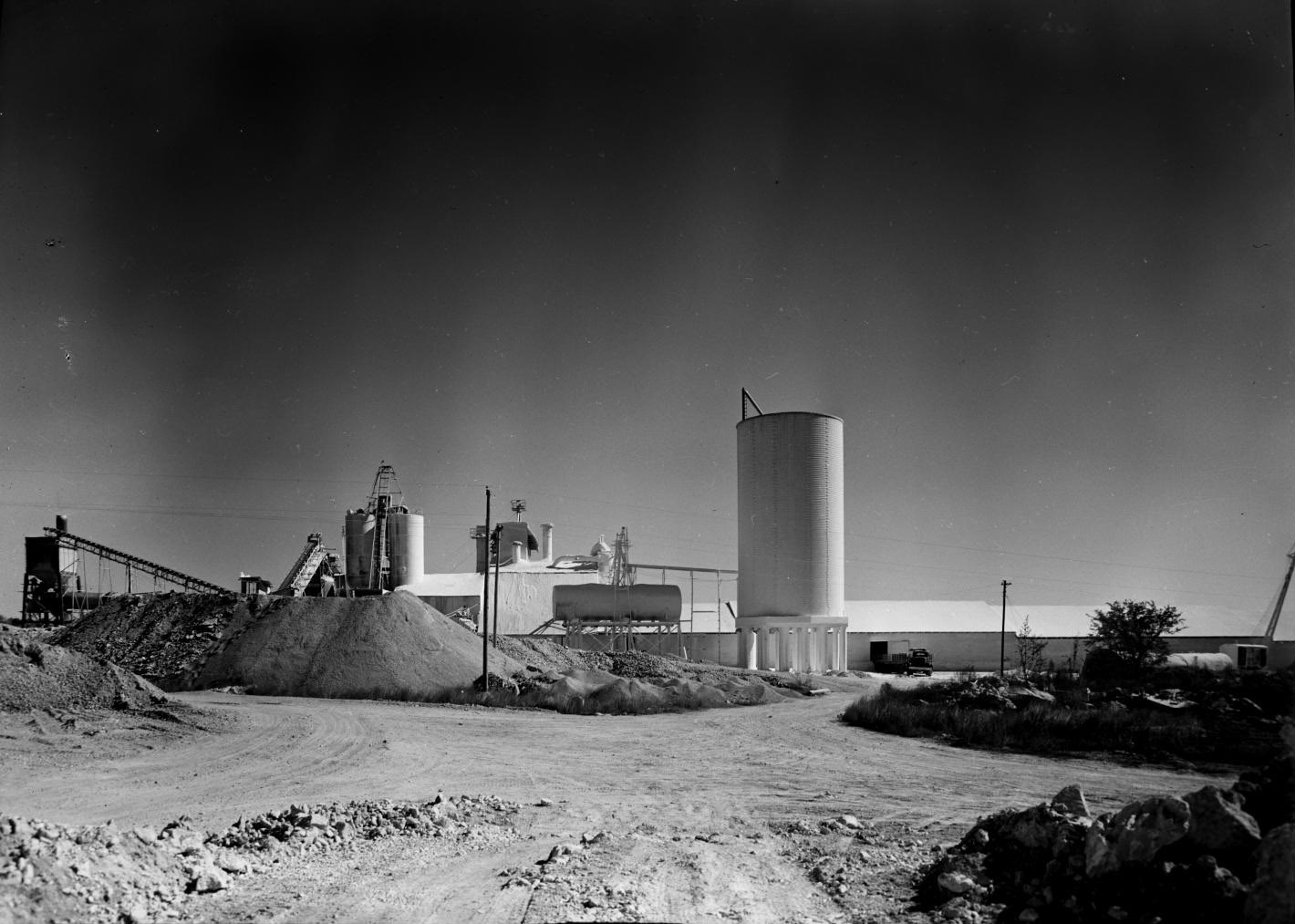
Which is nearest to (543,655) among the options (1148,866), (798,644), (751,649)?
(751,649)

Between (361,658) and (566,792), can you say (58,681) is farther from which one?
(566,792)

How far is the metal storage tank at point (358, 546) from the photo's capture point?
188ft

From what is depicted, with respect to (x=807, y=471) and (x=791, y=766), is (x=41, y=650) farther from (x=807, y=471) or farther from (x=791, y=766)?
(x=807, y=471)

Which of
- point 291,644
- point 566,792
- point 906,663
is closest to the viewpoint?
point 566,792

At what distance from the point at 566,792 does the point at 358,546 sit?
4745 cm

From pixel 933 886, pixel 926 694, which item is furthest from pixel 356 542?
pixel 933 886

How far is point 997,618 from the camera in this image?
59.6 metres

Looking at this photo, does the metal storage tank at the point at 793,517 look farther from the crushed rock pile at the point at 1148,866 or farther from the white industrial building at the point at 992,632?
the crushed rock pile at the point at 1148,866

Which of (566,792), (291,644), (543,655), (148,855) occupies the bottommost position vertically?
(543,655)

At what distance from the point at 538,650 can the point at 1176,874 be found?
36377 mm

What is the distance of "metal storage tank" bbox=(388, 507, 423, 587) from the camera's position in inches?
2274

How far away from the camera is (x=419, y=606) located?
38188 millimetres

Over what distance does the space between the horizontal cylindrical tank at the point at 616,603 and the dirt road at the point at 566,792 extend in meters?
23.0

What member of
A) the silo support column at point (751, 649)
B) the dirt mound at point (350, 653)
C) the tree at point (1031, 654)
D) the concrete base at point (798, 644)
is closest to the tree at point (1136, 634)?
the tree at point (1031, 654)
